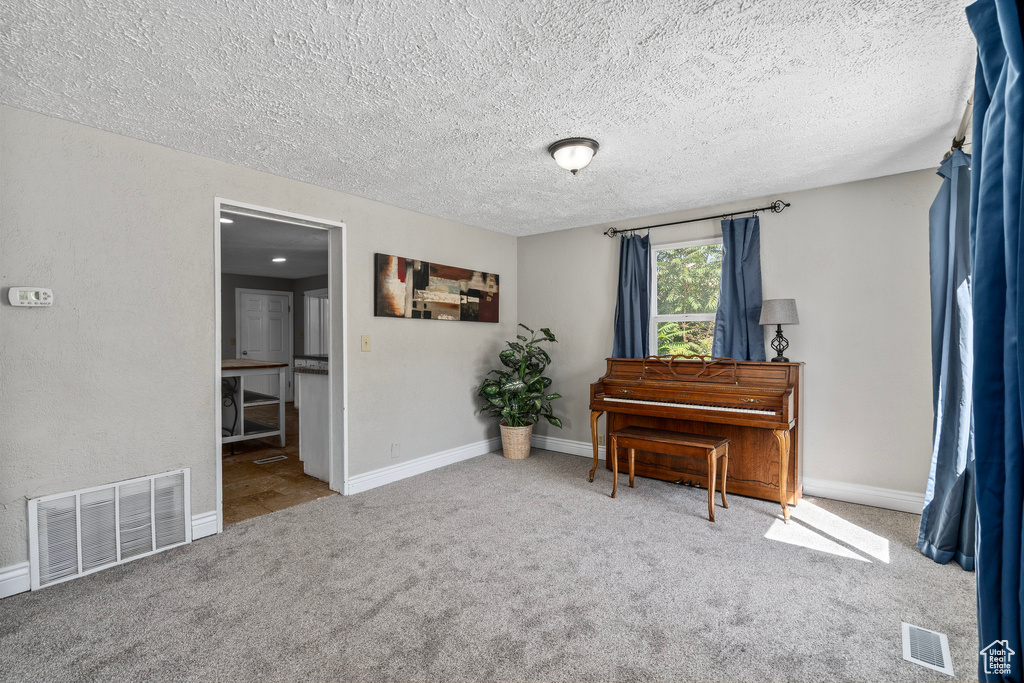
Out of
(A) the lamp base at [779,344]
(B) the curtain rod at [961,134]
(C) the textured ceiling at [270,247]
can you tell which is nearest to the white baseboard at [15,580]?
(C) the textured ceiling at [270,247]

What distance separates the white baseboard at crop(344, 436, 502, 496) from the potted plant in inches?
11.2

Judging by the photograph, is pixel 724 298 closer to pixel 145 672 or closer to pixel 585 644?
pixel 585 644

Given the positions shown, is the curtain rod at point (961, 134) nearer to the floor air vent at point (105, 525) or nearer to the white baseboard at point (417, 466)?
the white baseboard at point (417, 466)

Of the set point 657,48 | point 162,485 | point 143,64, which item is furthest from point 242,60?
point 162,485

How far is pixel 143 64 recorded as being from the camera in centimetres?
193

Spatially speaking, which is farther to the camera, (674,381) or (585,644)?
(674,381)

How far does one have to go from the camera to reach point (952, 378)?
2.50 meters

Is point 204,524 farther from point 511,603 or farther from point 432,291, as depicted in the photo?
point 432,291

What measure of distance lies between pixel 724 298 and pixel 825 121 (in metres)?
1.66

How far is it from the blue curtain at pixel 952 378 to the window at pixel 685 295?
1528 millimetres

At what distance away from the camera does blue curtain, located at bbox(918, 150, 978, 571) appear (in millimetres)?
2420

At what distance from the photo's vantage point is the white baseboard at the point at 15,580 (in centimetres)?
225

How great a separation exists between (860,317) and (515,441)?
2.96 m

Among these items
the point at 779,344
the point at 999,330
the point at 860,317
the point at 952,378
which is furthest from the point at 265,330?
the point at 999,330
